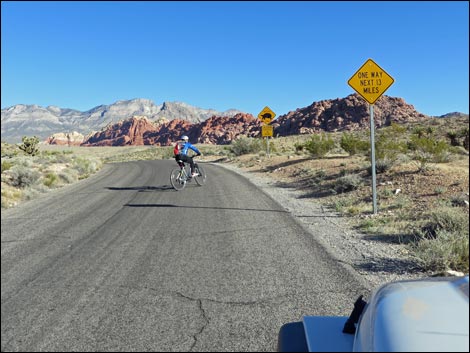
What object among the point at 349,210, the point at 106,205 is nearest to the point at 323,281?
the point at 349,210

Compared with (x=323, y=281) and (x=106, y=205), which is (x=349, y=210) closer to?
(x=323, y=281)

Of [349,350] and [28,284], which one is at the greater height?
[28,284]

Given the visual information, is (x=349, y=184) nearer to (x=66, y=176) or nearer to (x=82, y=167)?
(x=66, y=176)

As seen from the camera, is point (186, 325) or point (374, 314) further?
point (186, 325)

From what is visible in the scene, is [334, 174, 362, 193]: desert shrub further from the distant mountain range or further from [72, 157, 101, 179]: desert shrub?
[72, 157, 101, 179]: desert shrub

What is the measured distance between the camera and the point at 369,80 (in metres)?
9.05

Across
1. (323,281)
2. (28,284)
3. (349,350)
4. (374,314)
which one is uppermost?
(28,284)

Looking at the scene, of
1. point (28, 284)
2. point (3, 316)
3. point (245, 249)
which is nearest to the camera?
point (3, 316)

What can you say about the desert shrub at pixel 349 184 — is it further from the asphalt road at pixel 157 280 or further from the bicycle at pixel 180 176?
the bicycle at pixel 180 176

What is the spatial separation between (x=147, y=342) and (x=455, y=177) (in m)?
10.3

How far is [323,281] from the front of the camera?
15.8ft

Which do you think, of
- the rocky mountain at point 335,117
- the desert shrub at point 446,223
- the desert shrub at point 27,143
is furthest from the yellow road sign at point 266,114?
the rocky mountain at point 335,117

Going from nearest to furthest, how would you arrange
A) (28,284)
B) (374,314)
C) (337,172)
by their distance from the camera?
(28,284), (374,314), (337,172)

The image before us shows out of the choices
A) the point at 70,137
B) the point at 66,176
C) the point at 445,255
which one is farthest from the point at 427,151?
the point at 70,137
